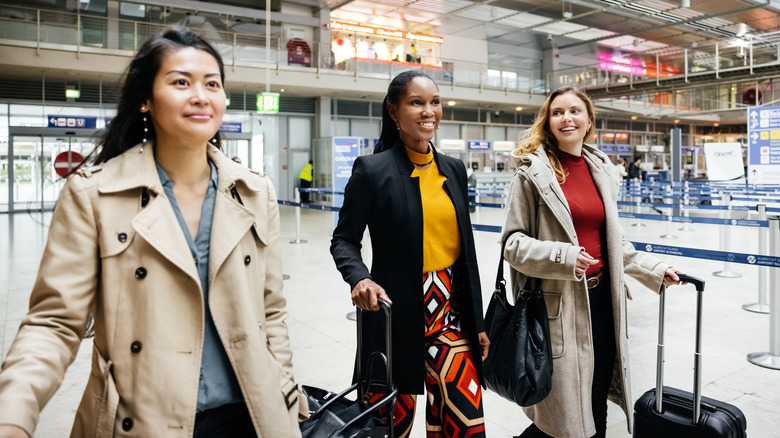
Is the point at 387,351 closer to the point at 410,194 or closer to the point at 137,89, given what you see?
the point at 410,194

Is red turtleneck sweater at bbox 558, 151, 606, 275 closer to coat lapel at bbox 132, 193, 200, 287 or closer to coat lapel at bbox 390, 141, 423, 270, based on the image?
coat lapel at bbox 390, 141, 423, 270

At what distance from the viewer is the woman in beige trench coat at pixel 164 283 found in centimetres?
123

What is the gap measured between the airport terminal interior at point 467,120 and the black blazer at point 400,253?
1.02 meters

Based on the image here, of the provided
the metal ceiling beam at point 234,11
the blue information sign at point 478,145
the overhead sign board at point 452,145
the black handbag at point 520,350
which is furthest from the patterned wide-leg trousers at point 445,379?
the blue information sign at point 478,145

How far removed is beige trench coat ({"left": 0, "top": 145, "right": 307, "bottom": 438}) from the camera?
1218 millimetres

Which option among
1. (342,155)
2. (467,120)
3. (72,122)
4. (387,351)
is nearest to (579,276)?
(387,351)

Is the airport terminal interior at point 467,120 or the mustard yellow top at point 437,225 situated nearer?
the mustard yellow top at point 437,225

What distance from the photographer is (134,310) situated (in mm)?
1272

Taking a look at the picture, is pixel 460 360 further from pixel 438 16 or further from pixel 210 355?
pixel 438 16

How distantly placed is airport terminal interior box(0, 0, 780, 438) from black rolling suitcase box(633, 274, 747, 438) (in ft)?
3.53

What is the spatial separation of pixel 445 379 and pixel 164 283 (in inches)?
47.6

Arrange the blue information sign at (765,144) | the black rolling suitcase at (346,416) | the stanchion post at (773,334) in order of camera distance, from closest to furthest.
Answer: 1. the black rolling suitcase at (346,416)
2. the stanchion post at (773,334)
3. the blue information sign at (765,144)

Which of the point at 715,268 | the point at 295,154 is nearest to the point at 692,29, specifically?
the point at 295,154

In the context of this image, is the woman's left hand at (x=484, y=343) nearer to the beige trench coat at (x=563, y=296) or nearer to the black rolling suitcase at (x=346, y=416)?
the beige trench coat at (x=563, y=296)
